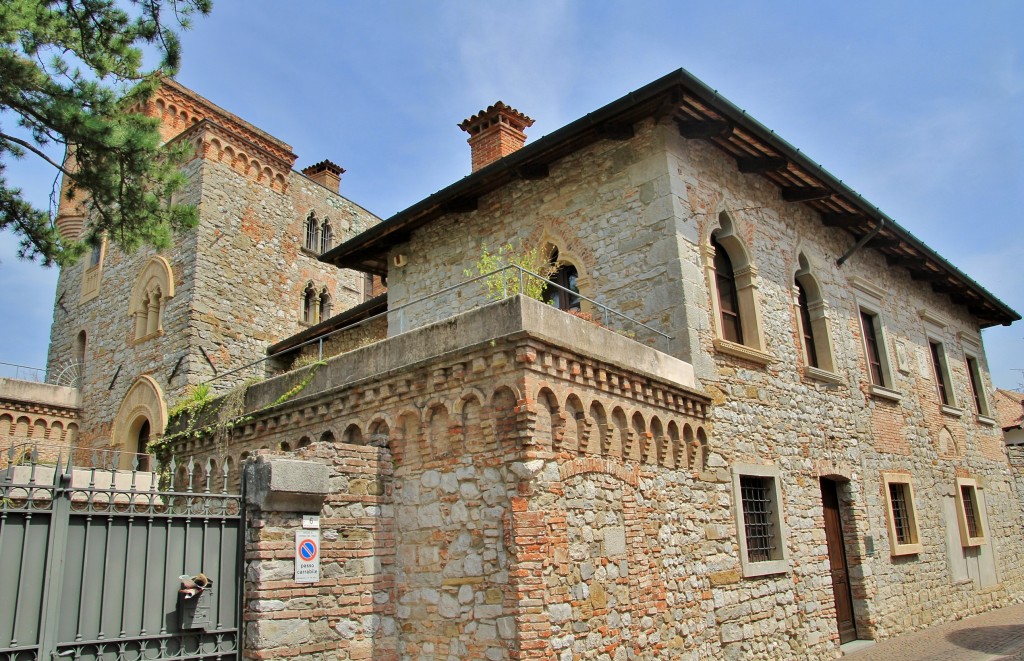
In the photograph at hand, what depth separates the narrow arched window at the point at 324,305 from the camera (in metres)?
18.6

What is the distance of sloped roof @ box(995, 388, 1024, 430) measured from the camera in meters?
22.6

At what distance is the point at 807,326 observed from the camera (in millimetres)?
12086

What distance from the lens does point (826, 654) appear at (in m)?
9.75

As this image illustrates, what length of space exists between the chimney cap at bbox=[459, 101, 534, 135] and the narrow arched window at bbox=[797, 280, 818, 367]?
18.9ft

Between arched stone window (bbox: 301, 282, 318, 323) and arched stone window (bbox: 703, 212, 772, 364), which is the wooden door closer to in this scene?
arched stone window (bbox: 703, 212, 772, 364)

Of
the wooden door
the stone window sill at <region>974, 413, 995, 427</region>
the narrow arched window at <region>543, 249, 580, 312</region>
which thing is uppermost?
the narrow arched window at <region>543, 249, 580, 312</region>

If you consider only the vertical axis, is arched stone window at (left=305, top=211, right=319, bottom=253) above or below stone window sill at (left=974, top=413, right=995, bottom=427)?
above

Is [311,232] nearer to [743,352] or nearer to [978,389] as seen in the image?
[743,352]

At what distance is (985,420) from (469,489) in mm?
14895

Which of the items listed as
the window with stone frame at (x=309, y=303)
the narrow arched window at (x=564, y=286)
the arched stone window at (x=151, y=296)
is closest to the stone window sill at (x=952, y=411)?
the narrow arched window at (x=564, y=286)

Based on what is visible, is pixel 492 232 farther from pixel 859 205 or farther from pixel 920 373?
pixel 920 373

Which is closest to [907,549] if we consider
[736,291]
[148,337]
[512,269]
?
[736,291]

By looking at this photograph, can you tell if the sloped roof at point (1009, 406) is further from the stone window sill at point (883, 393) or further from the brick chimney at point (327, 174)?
the brick chimney at point (327, 174)

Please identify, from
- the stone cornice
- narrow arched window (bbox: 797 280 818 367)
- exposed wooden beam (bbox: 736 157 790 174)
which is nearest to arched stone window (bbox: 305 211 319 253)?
the stone cornice
